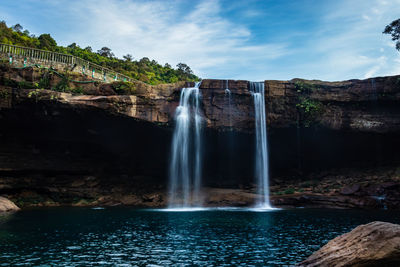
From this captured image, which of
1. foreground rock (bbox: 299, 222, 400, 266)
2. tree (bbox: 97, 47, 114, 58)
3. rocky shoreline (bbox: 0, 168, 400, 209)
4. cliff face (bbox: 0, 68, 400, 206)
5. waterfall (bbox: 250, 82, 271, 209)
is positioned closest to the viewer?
foreground rock (bbox: 299, 222, 400, 266)

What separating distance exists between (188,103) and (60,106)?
10090 millimetres

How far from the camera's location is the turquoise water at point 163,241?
8.80 metres

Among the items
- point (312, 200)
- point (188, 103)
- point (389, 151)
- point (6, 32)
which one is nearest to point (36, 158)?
point (188, 103)

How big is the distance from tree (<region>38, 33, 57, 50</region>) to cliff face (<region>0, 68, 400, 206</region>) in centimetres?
2711

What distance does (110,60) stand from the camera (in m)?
59.8

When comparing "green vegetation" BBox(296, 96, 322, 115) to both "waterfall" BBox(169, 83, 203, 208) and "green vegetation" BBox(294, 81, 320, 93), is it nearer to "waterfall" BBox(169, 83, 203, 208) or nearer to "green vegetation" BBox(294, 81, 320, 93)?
"green vegetation" BBox(294, 81, 320, 93)

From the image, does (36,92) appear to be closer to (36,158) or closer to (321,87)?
(36,158)

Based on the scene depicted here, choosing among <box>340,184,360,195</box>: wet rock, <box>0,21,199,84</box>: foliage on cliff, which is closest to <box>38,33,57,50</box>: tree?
<box>0,21,199,84</box>: foliage on cliff

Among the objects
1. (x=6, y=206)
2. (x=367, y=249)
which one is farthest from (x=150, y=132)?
(x=367, y=249)

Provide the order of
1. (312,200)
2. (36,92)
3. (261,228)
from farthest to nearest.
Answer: (312,200)
(36,92)
(261,228)

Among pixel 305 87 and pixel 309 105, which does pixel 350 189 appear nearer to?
pixel 309 105

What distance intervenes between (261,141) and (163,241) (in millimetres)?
17038

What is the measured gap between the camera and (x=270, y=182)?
98.0 feet

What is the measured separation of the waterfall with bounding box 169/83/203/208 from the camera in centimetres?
2552
